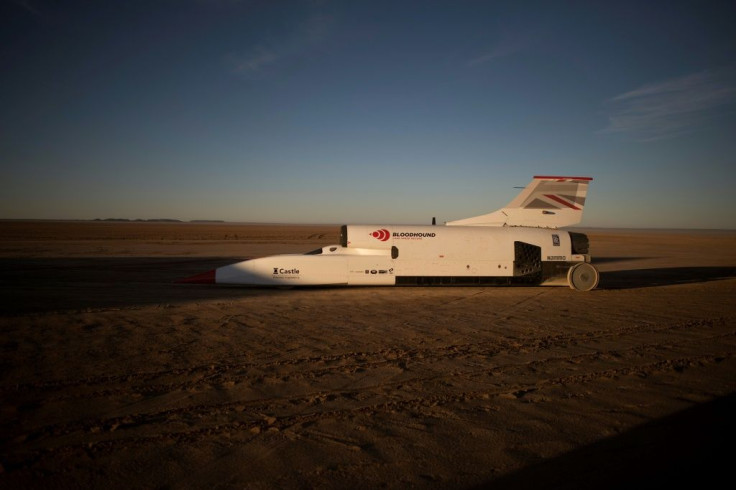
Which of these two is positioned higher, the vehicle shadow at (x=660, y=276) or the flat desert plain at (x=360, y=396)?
the vehicle shadow at (x=660, y=276)

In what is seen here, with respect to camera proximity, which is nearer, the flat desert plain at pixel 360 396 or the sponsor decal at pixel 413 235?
the flat desert plain at pixel 360 396

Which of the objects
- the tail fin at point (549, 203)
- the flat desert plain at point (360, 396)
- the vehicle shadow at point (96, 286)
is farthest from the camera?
the tail fin at point (549, 203)

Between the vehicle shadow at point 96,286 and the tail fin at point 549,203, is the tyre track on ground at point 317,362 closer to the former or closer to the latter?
the vehicle shadow at point 96,286

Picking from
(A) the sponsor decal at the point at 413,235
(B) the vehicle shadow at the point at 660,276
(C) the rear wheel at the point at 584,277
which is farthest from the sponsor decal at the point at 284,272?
(B) the vehicle shadow at the point at 660,276

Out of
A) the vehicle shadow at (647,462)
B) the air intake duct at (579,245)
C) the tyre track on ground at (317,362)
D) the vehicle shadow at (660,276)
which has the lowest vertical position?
the vehicle shadow at (647,462)

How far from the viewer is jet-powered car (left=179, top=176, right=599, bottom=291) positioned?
11883 millimetres

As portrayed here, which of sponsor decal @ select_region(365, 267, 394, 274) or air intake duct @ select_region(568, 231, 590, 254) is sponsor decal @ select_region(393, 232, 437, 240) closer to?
sponsor decal @ select_region(365, 267, 394, 274)

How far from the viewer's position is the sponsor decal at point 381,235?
→ 40.2 feet

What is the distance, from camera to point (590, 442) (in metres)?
3.56

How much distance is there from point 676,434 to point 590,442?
0.89 m

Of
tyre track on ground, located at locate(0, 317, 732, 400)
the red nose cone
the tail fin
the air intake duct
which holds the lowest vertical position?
tyre track on ground, located at locate(0, 317, 732, 400)

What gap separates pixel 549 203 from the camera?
1438 centimetres

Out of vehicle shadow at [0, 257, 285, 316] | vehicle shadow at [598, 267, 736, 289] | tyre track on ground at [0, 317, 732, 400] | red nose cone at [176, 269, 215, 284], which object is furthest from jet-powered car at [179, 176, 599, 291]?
tyre track on ground at [0, 317, 732, 400]

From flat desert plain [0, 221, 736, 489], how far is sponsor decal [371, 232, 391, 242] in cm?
349
